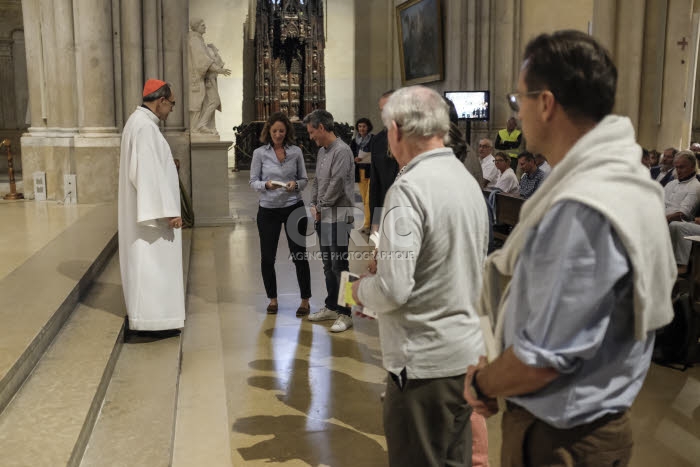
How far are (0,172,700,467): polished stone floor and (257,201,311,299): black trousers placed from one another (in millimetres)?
368

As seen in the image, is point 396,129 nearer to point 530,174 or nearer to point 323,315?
point 323,315

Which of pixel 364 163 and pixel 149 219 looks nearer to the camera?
pixel 149 219

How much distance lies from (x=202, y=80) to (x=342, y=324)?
620cm

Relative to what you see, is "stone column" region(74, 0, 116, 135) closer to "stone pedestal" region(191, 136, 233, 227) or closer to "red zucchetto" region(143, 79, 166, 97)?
"stone pedestal" region(191, 136, 233, 227)

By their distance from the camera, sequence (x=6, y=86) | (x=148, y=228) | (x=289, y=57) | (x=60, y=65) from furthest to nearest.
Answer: (x=289, y=57), (x=6, y=86), (x=60, y=65), (x=148, y=228)

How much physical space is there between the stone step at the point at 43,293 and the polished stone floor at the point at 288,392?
0.27m

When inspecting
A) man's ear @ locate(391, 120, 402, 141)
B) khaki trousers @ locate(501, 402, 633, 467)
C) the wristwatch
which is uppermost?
man's ear @ locate(391, 120, 402, 141)

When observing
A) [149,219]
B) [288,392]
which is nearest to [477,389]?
[288,392]

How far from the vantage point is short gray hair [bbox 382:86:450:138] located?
86.2 inches

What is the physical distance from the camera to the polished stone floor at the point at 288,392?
3529 millimetres

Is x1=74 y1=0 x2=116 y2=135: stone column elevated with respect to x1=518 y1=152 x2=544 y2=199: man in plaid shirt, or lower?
elevated

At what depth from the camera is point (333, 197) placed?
555 cm

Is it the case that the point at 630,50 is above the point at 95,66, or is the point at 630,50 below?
above

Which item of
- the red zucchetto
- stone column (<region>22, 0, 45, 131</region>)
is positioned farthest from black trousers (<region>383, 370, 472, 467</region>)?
stone column (<region>22, 0, 45, 131</region>)
